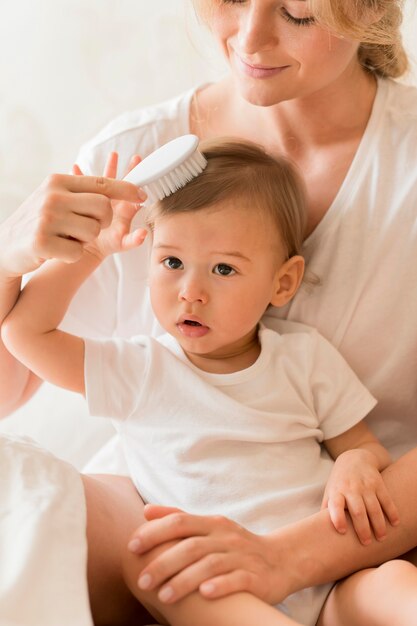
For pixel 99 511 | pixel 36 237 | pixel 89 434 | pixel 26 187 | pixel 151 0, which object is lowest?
pixel 89 434

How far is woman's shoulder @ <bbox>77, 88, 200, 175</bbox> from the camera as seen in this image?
1483 millimetres

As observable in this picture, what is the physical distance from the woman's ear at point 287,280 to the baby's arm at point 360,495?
0.23 metres

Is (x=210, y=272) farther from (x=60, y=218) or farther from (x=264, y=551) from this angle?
(x=264, y=551)

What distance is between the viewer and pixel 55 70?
1866 millimetres

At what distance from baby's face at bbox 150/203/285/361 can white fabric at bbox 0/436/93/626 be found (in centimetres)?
25

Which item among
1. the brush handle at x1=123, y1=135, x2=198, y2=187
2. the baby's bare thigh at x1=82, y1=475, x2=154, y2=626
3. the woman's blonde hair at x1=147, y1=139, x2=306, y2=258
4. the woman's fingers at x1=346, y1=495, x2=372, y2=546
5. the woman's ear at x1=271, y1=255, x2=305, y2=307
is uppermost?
the brush handle at x1=123, y1=135, x2=198, y2=187

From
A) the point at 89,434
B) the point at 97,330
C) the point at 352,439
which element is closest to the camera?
the point at 352,439

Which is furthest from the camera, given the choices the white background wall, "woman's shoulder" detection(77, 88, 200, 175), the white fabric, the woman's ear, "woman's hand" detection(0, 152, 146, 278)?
the white background wall

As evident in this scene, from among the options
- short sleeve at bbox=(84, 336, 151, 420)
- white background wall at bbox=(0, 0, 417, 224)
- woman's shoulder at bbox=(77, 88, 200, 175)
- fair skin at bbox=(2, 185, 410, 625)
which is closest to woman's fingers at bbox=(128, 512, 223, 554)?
fair skin at bbox=(2, 185, 410, 625)

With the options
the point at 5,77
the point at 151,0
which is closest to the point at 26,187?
the point at 5,77

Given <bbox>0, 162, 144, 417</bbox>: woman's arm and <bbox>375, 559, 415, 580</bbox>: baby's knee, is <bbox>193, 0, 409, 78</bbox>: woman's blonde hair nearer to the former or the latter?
<bbox>0, 162, 144, 417</bbox>: woman's arm

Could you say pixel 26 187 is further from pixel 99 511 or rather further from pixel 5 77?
pixel 99 511

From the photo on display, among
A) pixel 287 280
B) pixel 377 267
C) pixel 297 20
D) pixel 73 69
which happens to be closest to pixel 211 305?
pixel 287 280

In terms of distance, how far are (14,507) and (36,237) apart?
0.30m
